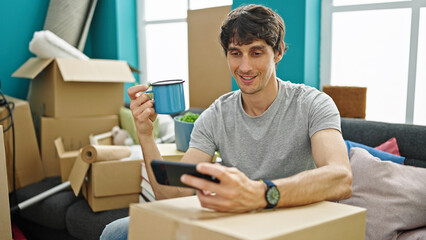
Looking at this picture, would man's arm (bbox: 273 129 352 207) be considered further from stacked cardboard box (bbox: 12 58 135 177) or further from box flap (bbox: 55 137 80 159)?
stacked cardboard box (bbox: 12 58 135 177)

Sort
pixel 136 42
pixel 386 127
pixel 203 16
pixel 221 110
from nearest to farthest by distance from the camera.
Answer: pixel 221 110
pixel 386 127
pixel 203 16
pixel 136 42

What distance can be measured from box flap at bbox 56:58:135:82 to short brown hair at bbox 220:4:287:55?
4.81 ft

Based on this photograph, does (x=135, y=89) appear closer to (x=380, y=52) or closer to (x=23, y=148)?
(x=380, y=52)

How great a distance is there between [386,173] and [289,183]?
738 mm

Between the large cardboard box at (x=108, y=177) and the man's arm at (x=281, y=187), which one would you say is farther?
the large cardboard box at (x=108, y=177)

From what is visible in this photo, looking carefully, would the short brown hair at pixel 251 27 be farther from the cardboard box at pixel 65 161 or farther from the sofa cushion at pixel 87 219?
the cardboard box at pixel 65 161

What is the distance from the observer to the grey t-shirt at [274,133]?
1206 millimetres

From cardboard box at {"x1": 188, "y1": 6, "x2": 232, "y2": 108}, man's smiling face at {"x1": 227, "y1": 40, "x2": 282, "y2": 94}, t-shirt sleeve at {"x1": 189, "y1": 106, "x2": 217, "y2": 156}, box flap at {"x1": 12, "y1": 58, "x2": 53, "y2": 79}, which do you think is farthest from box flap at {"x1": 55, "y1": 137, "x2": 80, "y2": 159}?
man's smiling face at {"x1": 227, "y1": 40, "x2": 282, "y2": 94}

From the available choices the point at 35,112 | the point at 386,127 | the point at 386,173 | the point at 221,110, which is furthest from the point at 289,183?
the point at 35,112

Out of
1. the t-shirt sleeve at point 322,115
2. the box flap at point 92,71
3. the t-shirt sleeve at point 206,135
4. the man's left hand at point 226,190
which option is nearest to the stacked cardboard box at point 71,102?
the box flap at point 92,71

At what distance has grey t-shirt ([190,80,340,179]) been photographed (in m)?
1.21

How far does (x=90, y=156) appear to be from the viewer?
1.91 m

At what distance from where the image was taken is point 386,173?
4.70 ft

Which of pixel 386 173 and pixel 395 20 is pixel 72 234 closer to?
pixel 386 173
